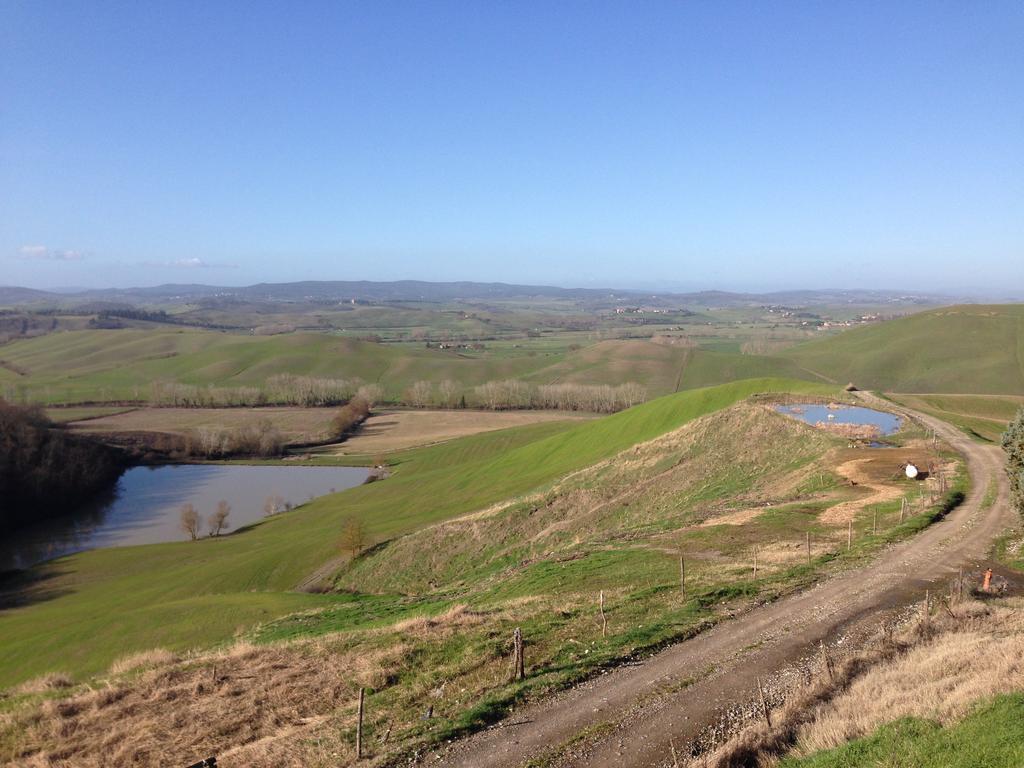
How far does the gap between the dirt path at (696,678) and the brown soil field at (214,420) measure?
11306 centimetres

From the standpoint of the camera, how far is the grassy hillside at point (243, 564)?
3509 centimetres

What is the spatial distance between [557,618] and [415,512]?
42.3 metres

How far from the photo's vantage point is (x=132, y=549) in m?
64.2

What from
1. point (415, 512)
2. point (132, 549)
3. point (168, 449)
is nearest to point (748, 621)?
point (415, 512)

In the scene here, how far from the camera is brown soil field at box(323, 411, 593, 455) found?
114m

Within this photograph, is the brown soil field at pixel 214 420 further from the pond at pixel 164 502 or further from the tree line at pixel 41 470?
the tree line at pixel 41 470

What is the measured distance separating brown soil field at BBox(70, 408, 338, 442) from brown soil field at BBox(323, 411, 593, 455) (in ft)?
33.2

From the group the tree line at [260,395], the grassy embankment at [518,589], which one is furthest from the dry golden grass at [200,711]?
the tree line at [260,395]

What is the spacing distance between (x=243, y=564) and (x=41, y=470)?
56.9 metres

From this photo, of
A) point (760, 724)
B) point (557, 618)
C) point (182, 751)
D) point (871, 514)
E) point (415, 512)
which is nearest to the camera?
point (760, 724)

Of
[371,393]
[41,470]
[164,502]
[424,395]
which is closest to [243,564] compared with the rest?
[164,502]

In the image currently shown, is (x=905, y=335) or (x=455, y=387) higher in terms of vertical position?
(x=905, y=335)

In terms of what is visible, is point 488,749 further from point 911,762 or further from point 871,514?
point 871,514

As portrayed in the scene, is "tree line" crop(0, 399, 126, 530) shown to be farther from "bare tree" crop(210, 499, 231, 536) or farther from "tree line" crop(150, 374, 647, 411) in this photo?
"tree line" crop(150, 374, 647, 411)
